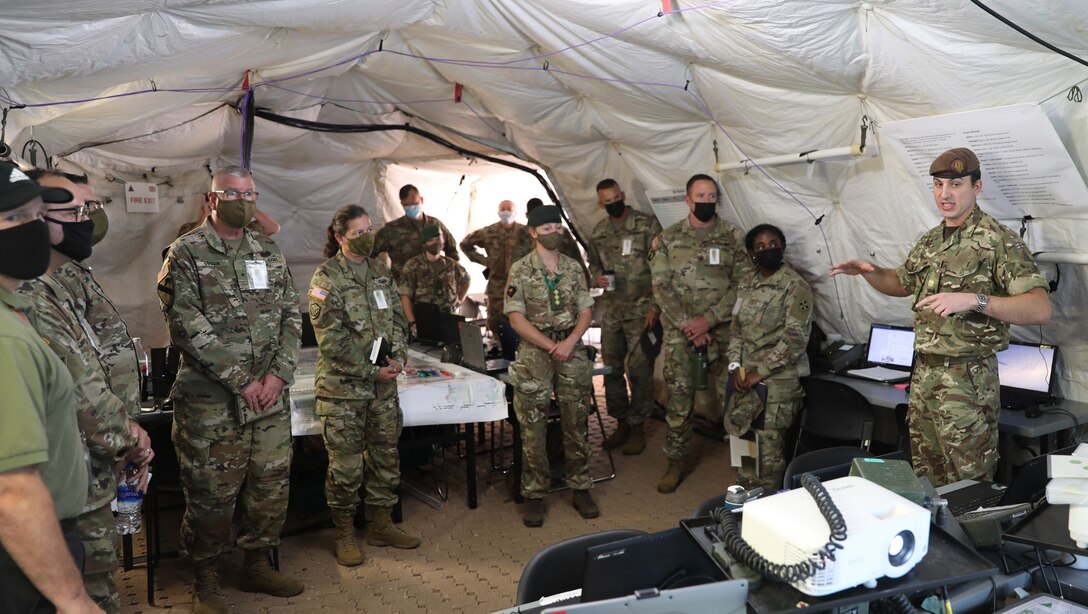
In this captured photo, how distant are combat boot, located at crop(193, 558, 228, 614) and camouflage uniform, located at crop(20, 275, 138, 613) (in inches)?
42.7

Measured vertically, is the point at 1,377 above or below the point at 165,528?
above

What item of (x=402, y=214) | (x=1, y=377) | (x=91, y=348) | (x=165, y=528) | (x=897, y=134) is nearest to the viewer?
(x=1, y=377)

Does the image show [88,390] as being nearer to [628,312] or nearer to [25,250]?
[25,250]

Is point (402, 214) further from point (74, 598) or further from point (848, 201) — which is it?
point (74, 598)

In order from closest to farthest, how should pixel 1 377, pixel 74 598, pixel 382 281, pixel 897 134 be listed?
pixel 1 377 < pixel 74 598 < pixel 897 134 < pixel 382 281

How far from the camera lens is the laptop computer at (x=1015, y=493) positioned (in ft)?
6.81

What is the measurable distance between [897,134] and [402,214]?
5088 mm

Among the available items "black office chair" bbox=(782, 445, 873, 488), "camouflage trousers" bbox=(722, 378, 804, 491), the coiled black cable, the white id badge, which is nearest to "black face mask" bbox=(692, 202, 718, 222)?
"camouflage trousers" bbox=(722, 378, 804, 491)

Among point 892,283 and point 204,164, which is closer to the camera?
point 892,283

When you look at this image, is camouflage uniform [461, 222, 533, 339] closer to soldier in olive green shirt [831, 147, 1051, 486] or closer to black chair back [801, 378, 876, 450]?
black chair back [801, 378, 876, 450]

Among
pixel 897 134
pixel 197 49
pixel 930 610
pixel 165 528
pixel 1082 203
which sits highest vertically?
pixel 197 49

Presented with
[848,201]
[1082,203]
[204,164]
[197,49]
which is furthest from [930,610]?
[204,164]

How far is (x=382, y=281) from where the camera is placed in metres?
4.09

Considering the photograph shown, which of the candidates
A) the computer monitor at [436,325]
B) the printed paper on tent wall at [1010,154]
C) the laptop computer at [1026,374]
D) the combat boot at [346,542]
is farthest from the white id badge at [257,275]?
the laptop computer at [1026,374]
